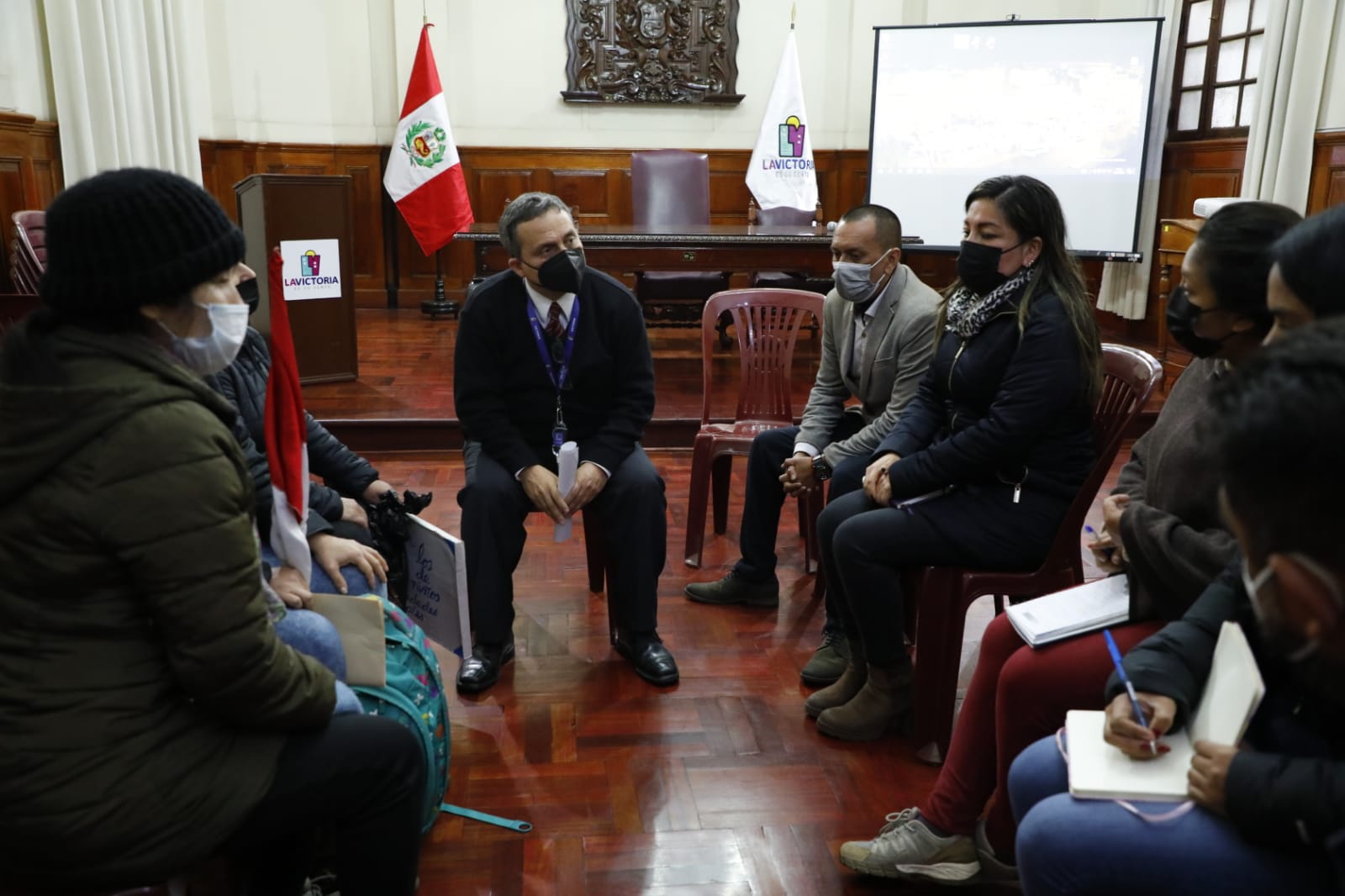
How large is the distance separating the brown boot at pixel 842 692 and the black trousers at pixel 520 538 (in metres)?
0.46

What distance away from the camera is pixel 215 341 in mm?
1362

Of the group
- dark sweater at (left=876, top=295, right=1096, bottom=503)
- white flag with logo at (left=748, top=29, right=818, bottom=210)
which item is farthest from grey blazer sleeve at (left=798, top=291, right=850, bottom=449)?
white flag with logo at (left=748, top=29, right=818, bottom=210)

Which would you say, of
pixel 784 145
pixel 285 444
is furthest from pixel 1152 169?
pixel 285 444

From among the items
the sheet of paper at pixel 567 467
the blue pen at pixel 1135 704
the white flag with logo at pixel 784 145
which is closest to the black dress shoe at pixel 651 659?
the sheet of paper at pixel 567 467

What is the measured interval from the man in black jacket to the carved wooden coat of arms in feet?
19.2

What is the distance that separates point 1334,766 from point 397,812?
1.10 meters

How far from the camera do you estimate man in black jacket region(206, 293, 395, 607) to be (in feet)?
6.30

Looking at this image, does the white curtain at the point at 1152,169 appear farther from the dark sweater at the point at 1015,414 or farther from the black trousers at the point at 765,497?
the dark sweater at the point at 1015,414

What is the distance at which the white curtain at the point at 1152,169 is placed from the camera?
6.29 meters

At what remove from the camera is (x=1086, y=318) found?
2209 millimetres

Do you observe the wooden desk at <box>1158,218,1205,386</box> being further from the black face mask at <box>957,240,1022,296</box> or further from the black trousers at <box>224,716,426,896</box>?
the black trousers at <box>224,716,426,896</box>

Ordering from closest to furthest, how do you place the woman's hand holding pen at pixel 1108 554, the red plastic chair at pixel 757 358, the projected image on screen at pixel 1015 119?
the woman's hand holding pen at pixel 1108 554 → the red plastic chair at pixel 757 358 → the projected image on screen at pixel 1015 119

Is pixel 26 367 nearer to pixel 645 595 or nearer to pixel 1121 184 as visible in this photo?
pixel 645 595

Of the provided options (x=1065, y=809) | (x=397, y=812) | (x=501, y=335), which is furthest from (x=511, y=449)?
(x=1065, y=809)
